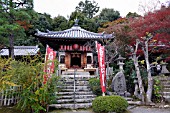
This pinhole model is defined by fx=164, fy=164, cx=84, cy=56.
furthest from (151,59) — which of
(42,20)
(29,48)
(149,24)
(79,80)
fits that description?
(42,20)

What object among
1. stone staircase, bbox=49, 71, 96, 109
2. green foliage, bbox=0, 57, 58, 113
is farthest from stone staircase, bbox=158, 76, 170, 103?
green foliage, bbox=0, 57, 58, 113

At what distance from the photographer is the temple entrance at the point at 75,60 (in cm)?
1600

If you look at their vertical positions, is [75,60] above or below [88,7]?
below

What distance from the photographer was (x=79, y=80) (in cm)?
1111

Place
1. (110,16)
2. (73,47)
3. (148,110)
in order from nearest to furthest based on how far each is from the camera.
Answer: (148,110), (73,47), (110,16)

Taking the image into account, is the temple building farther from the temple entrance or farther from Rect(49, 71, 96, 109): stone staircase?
Rect(49, 71, 96, 109): stone staircase

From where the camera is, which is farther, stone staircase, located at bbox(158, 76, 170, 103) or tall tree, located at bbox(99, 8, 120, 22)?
tall tree, located at bbox(99, 8, 120, 22)

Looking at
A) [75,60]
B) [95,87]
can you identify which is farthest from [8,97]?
[75,60]

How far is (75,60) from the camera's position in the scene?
55.5ft

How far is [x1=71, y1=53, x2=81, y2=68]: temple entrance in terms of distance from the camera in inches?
630

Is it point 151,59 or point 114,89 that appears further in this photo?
point 151,59

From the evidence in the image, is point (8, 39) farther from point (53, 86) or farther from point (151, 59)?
point (151, 59)

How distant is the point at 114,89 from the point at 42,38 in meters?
8.59

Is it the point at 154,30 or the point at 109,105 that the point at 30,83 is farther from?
the point at 154,30
